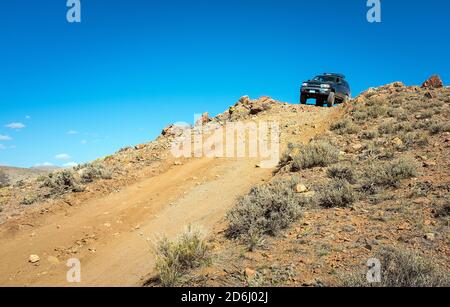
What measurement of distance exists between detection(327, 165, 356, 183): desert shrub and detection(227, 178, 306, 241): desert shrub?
151 centimetres

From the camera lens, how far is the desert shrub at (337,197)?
779cm

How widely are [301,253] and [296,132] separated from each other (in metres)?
10.6

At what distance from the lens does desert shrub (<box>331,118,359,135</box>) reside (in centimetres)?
1423

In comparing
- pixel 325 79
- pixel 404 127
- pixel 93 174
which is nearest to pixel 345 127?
pixel 404 127

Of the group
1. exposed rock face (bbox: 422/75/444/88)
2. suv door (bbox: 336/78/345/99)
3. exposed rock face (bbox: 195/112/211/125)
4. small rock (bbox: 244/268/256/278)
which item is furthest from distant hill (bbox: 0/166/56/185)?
exposed rock face (bbox: 422/75/444/88)

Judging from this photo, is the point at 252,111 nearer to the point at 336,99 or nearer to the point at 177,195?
the point at 336,99

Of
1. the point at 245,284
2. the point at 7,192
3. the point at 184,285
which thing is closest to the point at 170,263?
the point at 184,285

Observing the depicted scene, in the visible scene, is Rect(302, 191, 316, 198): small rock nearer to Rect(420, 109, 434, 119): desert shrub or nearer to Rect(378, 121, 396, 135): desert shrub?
Rect(378, 121, 396, 135): desert shrub

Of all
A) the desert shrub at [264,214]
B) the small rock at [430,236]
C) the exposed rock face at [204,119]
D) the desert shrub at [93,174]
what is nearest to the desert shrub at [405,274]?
the small rock at [430,236]

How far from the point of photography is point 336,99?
71.8ft

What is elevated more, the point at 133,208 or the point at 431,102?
the point at 431,102

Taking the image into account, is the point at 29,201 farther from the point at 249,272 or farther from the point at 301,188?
the point at 249,272

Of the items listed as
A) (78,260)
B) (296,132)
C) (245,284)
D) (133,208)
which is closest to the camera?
(245,284)
